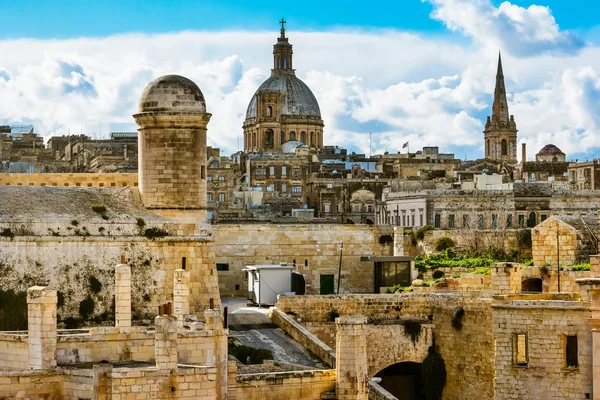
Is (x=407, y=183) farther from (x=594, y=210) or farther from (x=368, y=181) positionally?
(x=594, y=210)

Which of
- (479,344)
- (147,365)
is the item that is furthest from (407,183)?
(147,365)

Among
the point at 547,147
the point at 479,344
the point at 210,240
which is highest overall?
the point at 547,147

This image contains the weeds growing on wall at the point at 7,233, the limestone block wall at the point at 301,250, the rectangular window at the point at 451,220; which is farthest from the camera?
the rectangular window at the point at 451,220

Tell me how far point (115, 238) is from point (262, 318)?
4782 mm

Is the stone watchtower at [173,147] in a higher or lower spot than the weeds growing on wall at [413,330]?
higher

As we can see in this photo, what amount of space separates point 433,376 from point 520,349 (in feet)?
18.8

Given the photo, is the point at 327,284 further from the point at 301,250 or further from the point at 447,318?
the point at 447,318

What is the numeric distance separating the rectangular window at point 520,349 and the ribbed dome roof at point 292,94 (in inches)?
2924

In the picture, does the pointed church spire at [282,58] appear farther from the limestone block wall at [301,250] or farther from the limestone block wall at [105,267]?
the limestone block wall at [105,267]

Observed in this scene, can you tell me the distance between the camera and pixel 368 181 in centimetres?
7738

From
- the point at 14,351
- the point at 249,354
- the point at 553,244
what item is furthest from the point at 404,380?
the point at 14,351

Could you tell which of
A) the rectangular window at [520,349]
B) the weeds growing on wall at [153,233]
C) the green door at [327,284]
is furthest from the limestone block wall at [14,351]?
the green door at [327,284]

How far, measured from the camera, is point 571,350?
Result: 24.9m

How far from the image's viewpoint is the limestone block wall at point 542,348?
24328 mm
